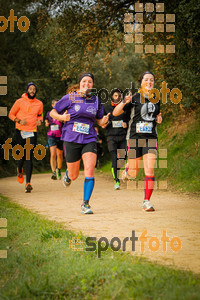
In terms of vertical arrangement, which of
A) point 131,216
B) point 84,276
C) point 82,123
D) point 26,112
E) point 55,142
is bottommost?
point 131,216

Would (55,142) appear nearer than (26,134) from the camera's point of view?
No

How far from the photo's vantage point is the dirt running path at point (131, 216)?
4.62 meters

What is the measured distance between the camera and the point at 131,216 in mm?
7062

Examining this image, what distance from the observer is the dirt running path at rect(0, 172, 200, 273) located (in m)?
4.62

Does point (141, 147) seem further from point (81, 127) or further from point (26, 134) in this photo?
point (26, 134)

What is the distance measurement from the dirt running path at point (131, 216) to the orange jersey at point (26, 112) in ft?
5.14

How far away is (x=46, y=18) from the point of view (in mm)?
15352

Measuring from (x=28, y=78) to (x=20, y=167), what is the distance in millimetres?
14487

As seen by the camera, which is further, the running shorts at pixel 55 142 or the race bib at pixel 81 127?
the running shorts at pixel 55 142

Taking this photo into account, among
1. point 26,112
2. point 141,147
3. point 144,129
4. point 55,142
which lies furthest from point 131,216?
point 55,142

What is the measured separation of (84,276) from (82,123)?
428 centimetres

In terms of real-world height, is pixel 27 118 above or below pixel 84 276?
above

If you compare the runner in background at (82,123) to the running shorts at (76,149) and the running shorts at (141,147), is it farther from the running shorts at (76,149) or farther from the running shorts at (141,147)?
the running shorts at (141,147)

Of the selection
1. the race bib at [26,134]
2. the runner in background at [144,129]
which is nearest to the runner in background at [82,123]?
the runner in background at [144,129]
